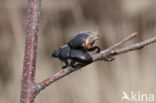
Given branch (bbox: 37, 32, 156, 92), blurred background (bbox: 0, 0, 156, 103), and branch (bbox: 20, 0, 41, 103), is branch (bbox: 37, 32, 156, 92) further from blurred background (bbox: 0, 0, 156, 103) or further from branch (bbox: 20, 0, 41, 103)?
blurred background (bbox: 0, 0, 156, 103)

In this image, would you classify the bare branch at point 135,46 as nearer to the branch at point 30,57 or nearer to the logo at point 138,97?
the branch at point 30,57

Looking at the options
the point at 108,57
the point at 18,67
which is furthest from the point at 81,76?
the point at 108,57

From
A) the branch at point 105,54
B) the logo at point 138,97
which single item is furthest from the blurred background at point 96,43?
the branch at point 105,54

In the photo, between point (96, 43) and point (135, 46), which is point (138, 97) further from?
point (135, 46)

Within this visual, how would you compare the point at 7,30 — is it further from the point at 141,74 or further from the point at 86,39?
the point at 86,39

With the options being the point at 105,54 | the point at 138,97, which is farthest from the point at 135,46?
the point at 138,97

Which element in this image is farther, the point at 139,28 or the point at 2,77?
the point at 139,28
